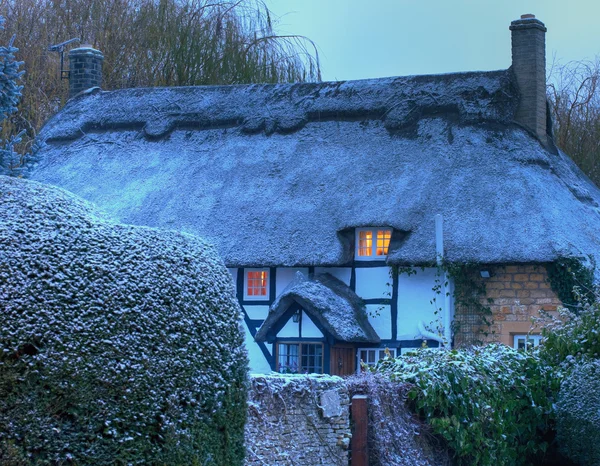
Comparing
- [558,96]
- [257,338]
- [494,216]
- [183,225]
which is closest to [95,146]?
[183,225]

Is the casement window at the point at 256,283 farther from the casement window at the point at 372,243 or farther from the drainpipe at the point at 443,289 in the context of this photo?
the drainpipe at the point at 443,289

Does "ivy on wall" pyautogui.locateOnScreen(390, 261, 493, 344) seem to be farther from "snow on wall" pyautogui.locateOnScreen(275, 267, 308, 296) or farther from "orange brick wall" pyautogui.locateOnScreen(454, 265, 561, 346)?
"snow on wall" pyautogui.locateOnScreen(275, 267, 308, 296)

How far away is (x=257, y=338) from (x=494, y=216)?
434 cm

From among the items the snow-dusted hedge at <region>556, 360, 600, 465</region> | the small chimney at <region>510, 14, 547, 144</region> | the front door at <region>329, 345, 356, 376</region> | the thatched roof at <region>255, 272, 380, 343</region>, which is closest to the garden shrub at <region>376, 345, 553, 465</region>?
the snow-dusted hedge at <region>556, 360, 600, 465</region>

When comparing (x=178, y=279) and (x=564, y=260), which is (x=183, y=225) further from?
(x=178, y=279)

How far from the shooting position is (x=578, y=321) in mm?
10680

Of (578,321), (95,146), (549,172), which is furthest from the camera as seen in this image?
(95,146)

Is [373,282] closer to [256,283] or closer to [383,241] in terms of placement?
[383,241]

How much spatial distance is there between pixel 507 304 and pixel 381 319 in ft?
6.81

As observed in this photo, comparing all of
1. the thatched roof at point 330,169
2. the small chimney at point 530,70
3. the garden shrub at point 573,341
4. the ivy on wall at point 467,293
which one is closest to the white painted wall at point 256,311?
the thatched roof at point 330,169

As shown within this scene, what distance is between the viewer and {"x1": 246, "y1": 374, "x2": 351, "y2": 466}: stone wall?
21.8ft

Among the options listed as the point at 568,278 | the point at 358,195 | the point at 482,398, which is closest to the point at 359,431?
the point at 482,398

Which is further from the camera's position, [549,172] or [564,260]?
[549,172]

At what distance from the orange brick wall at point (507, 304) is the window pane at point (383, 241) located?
164cm
